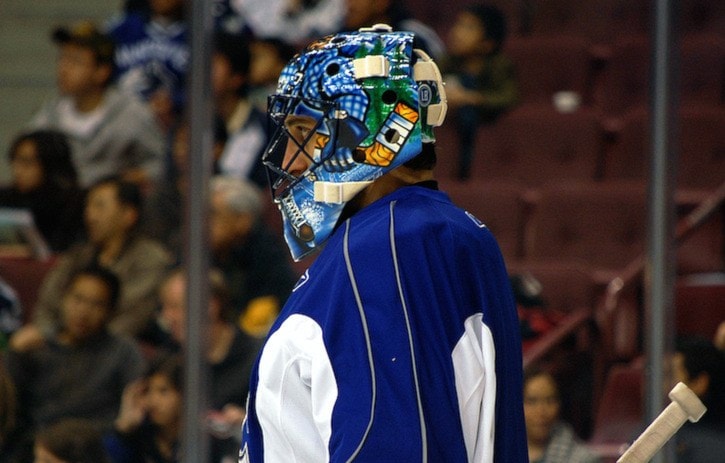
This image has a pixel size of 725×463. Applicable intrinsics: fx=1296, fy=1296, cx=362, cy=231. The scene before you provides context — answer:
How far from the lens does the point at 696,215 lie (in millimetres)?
3535

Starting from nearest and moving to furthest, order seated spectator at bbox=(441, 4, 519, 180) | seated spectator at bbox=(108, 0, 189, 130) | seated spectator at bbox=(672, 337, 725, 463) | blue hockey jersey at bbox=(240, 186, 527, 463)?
blue hockey jersey at bbox=(240, 186, 527, 463), seated spectator at bbox=(672, 337, 725, 463), seated spectator at bbox=(441, 4, 519, 180), seated spectator at bbox=(108, 0, 189, 130)

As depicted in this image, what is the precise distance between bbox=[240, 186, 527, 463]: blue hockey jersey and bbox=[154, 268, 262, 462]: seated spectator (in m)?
2.10

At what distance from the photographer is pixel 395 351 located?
1.45m

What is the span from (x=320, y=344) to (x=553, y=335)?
220 cm

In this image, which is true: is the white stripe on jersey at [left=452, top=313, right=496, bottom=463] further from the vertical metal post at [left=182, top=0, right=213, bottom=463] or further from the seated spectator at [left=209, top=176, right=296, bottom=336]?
the vertical metal post at [left=182, top=0, right=213, bottom=463]

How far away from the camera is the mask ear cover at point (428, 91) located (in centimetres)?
162

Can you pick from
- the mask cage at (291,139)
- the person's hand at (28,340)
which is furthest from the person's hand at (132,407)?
the mask cage at (291,139)

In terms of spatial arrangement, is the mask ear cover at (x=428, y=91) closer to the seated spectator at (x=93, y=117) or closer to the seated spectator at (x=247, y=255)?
the seated spectator at (x=247, y=255)

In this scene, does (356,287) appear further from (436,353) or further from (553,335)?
(553,335)

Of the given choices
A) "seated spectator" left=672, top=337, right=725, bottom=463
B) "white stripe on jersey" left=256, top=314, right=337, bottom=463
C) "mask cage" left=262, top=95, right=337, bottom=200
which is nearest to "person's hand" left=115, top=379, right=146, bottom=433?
"seated spectator" left=672, top=337, right=725, bottom=463

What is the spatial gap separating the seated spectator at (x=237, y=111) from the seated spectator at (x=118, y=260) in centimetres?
31

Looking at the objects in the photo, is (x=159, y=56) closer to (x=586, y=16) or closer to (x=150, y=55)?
(x=150, y=55)

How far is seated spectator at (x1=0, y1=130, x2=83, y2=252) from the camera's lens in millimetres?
3803

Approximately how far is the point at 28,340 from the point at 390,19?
1.40m
